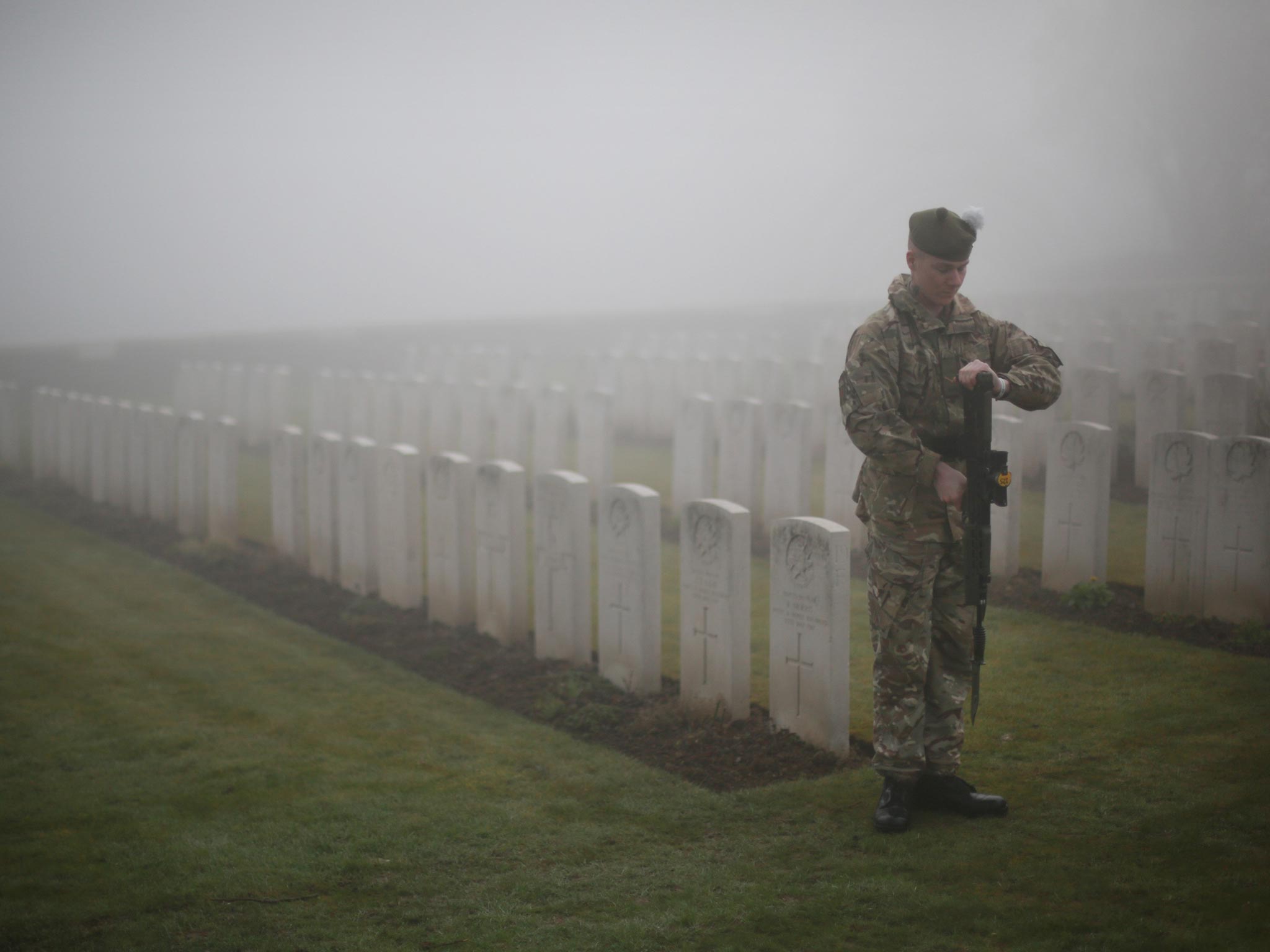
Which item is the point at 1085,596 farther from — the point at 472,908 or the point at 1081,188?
the point at 1081,188

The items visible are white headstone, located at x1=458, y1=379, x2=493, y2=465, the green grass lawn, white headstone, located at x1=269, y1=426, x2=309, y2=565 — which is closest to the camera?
the green grass lawn

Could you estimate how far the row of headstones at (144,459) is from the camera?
901 centimetres

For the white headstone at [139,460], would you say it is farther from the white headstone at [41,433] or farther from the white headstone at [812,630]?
the white headstone at [812,630]

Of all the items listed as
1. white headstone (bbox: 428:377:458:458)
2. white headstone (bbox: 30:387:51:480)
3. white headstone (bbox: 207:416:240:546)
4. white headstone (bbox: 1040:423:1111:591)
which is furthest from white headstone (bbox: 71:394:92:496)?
white headstone (bbox: 1040:423:1111:591)

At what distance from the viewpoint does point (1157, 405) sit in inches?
322

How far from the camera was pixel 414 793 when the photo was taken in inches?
168

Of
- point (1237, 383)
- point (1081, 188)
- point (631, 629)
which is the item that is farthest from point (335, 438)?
point (1081, 188)

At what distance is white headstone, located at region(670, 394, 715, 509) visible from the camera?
30.2ft

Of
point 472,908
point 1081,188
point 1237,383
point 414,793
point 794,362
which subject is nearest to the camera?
point 472,908

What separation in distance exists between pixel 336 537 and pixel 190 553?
1.58 metres

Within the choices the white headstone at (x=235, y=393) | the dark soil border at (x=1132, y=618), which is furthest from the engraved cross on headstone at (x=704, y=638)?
the white headstone at (x=235, y=393)

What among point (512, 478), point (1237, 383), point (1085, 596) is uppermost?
point (1237, 383)

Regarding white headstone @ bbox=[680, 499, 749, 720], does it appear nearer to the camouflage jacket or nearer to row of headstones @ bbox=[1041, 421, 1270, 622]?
the camouflage jacket

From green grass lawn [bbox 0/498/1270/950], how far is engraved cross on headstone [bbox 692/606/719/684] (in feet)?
1.97
